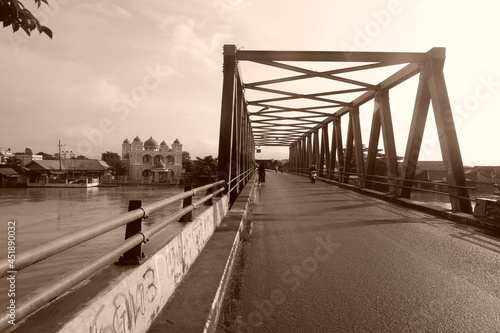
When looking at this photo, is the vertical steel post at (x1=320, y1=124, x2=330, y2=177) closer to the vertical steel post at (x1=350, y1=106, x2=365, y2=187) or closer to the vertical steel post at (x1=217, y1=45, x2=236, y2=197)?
the vertical steel post at (x1=350, y1=106, x2=365, y2=187)

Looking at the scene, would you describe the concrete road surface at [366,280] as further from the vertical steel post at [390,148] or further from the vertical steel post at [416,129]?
the vertical steel post at [390,148]

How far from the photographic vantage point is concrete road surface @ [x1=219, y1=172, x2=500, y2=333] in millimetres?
3457

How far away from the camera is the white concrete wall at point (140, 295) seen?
204 centimetres

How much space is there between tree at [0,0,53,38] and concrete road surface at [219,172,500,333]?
3.34 m

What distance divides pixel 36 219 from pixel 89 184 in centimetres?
3752

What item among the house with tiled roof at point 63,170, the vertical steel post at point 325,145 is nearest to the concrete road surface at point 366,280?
the vertical steel post at point 325,145

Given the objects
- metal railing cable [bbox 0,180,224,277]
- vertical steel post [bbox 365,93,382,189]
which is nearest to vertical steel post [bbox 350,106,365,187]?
vertical steel post [bbox 365,93,382,189]

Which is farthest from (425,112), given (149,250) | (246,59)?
(149,250)

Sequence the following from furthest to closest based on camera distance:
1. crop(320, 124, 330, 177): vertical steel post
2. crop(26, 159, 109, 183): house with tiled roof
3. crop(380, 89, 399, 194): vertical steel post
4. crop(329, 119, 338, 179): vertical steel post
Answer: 1. crop(26, 159, 109, 183): house with tiled roof
2. crop(320, 124, 330, 177): vertical steel post
3. crop(329, 119, 338, 179): vertical steel post
4. crop(380, 89, 399, 194): vertical steel post

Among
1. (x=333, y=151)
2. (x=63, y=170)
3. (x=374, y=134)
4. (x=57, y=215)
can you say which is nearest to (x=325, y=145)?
(x=333, y=151)

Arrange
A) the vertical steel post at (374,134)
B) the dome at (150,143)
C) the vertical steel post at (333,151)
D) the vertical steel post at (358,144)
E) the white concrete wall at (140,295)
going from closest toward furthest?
the white concrete wall at (140,295) < the vertical steel post at (374,134) < the vertical steel post at (358,144) < the vertical steel post at (333,151) < the dome at (150,143)

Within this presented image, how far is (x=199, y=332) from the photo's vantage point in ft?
8.85

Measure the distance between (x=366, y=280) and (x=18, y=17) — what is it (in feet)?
15.4

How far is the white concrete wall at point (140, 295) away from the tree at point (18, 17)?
2.46 metres
